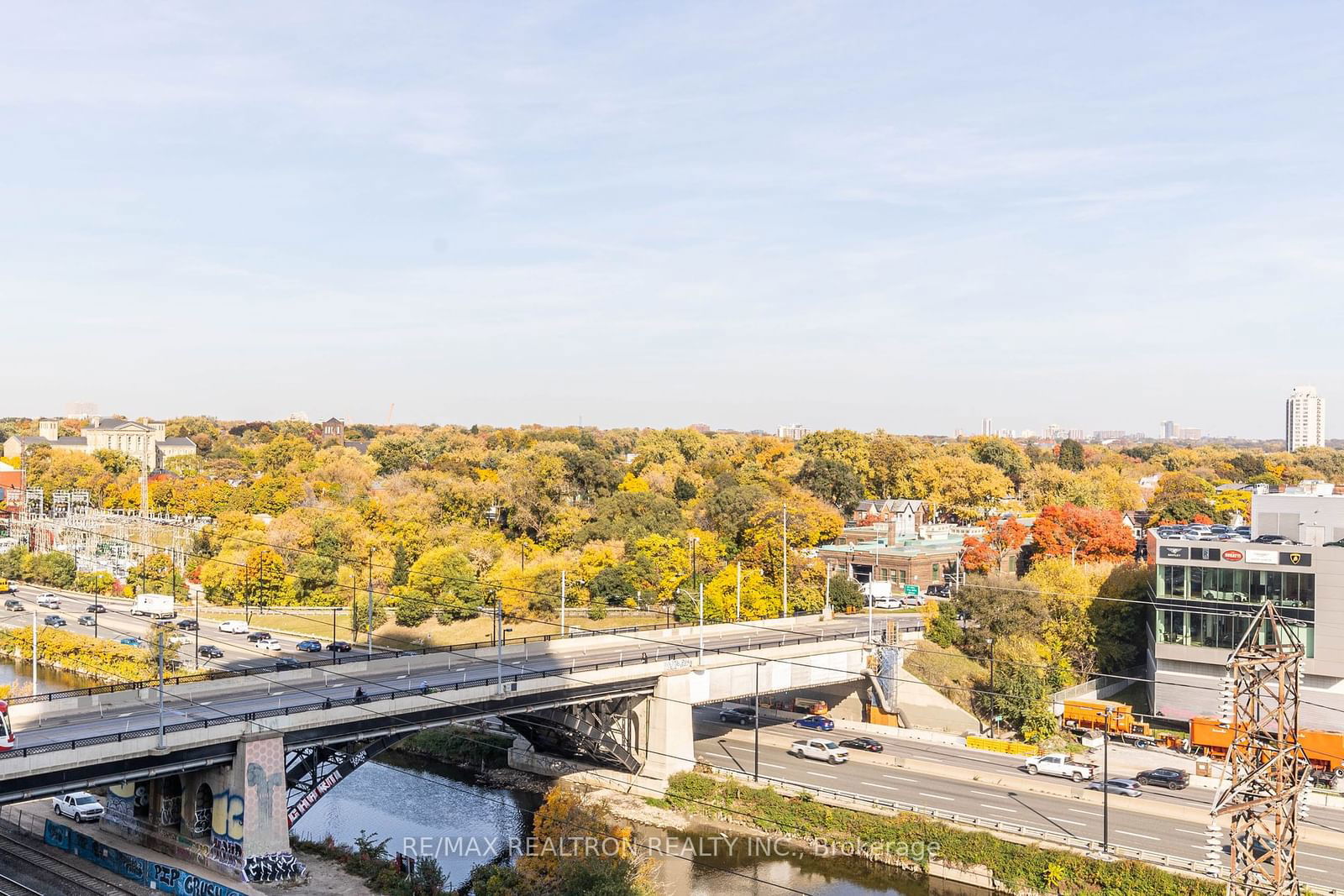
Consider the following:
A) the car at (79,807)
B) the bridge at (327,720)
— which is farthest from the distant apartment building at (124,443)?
the car at (79,807)

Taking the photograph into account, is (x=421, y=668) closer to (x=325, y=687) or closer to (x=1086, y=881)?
(x=325, y=687)

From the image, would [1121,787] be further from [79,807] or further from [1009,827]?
[79,807]

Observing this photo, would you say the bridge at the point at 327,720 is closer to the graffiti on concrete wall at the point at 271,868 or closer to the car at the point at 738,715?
the graffiti on concrete wall at the point at 271,868

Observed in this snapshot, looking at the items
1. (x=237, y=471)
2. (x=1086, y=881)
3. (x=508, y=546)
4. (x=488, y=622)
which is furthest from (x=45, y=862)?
(x=237, y=471)

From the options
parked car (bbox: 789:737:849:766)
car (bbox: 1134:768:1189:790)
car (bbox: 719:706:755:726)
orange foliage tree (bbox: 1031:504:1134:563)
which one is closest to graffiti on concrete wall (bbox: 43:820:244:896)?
parked car (bbox: 789:737:849:766)

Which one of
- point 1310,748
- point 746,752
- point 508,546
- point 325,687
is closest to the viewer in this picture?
point 325,687
